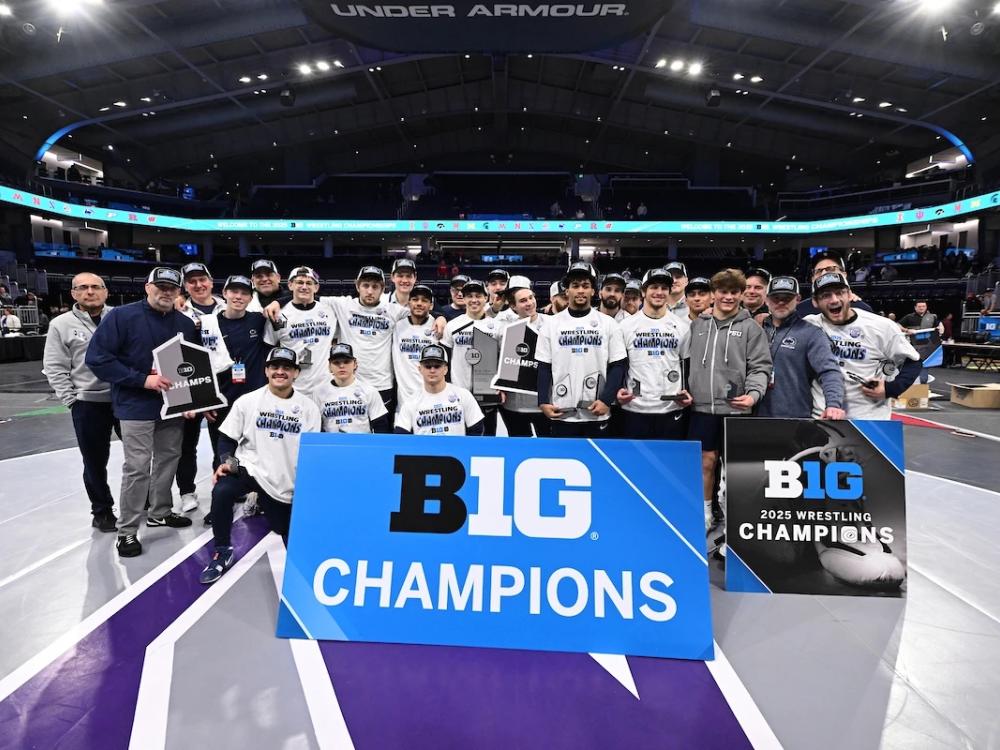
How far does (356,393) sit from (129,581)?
1.79 metres

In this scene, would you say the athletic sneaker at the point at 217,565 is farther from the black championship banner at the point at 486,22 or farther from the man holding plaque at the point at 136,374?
the black championship banner at the point at 486,22

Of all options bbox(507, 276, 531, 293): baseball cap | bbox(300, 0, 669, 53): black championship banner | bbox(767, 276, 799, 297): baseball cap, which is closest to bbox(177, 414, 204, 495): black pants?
bbox(507, 276, 531, 293): baseball cap

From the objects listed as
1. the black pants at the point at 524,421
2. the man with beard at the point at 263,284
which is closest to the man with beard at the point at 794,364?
the black pants at the point at 524,421

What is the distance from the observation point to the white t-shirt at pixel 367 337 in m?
4.36

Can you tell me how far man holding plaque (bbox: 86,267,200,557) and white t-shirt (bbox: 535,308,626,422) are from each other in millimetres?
2735

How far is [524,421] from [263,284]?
250 cm

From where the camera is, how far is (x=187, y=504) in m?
4.30

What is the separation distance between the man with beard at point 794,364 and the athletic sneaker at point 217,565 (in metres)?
3.71

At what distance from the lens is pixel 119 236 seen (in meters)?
32.4

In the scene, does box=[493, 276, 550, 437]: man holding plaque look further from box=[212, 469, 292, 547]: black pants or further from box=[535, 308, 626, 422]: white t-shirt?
box=[212, 469, 292, 547]: black pants

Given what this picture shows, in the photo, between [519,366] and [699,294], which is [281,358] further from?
[699,294]

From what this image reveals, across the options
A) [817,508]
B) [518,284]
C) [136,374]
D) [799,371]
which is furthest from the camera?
[518,284]

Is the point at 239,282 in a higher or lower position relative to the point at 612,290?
higher

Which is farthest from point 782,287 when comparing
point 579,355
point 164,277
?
point 164,277
